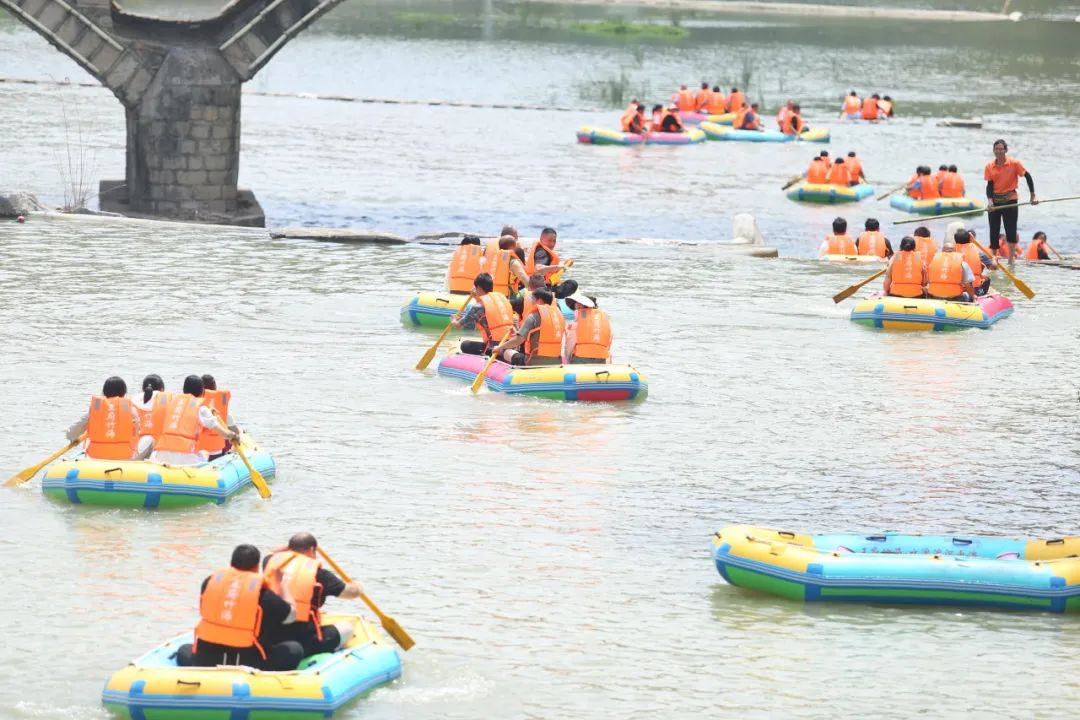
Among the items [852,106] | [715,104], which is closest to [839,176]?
[715,104]

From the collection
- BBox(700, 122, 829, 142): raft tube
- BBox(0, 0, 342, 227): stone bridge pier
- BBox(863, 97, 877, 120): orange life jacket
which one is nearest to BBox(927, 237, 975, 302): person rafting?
BBox(0, 0, 342, 227): stone bridge pier

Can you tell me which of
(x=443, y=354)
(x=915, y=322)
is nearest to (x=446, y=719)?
(x=443, y=354)

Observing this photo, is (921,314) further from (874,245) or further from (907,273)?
(874,245)

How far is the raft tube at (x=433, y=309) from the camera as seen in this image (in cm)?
2933

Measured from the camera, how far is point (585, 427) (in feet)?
77.2

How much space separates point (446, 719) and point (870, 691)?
345cm

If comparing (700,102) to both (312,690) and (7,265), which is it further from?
(312,690)

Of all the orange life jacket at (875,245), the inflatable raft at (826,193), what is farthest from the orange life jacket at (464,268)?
the inflatable raft at (826,193)

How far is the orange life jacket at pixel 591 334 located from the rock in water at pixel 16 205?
19002 mm

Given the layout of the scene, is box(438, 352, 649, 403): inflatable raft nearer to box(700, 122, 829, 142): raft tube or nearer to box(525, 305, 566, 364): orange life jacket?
box(525, 305, 566, 364): orange life jacket

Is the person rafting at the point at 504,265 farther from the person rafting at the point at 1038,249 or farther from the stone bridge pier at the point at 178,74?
the stone bridge pier at the point at 178,74

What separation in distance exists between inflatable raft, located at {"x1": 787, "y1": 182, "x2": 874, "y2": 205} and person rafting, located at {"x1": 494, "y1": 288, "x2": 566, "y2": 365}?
27.4 m

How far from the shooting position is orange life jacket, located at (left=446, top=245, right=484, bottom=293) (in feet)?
95.1

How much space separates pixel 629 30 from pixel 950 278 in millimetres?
77401
